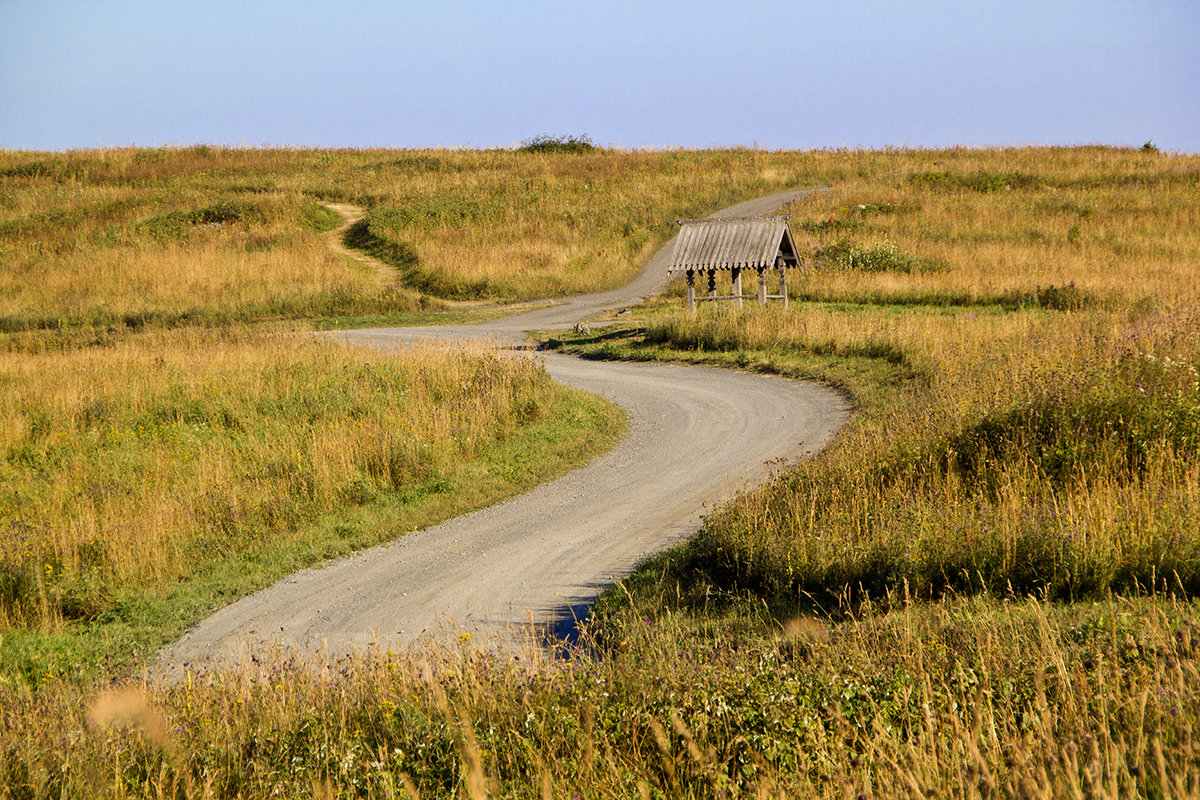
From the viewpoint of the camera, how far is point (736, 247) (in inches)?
953

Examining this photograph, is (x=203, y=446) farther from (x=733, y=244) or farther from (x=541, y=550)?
(x=733, y=244)

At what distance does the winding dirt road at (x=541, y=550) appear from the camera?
25.1 feet

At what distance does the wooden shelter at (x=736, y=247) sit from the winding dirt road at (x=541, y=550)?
7.86 meters

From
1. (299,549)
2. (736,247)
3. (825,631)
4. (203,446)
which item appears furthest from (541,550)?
(736,247)

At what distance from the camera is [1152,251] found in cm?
3259

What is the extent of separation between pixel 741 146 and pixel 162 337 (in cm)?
5054

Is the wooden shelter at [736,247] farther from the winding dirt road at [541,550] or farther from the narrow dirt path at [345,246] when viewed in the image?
the narrow dirt path at [345,246]

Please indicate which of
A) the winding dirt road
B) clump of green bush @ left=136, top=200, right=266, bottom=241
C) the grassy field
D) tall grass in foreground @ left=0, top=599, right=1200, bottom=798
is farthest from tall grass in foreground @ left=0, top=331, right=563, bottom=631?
clump of green bush @ left=136, top=200, right=266, bottom=241

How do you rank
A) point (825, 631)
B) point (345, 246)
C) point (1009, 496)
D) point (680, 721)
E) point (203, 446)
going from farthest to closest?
point (345, 246) < point (203, 446) < point (1009, 496) < point (825, 631) < point (680, 721)

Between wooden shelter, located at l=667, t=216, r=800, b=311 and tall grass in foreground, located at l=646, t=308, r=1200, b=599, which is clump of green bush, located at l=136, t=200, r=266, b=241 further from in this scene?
tall grass in foreground, located at l=646, t=308, r=1200, b=599

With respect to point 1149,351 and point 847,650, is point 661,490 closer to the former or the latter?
point 1149,351

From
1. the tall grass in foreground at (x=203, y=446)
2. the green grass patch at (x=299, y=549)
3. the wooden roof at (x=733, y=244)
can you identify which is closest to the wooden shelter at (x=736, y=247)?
the wooden roof at (x=733, y=244)

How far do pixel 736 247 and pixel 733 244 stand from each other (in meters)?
0.14

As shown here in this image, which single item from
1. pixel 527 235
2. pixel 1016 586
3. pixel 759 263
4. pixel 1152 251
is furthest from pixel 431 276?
pixel 1016 586
